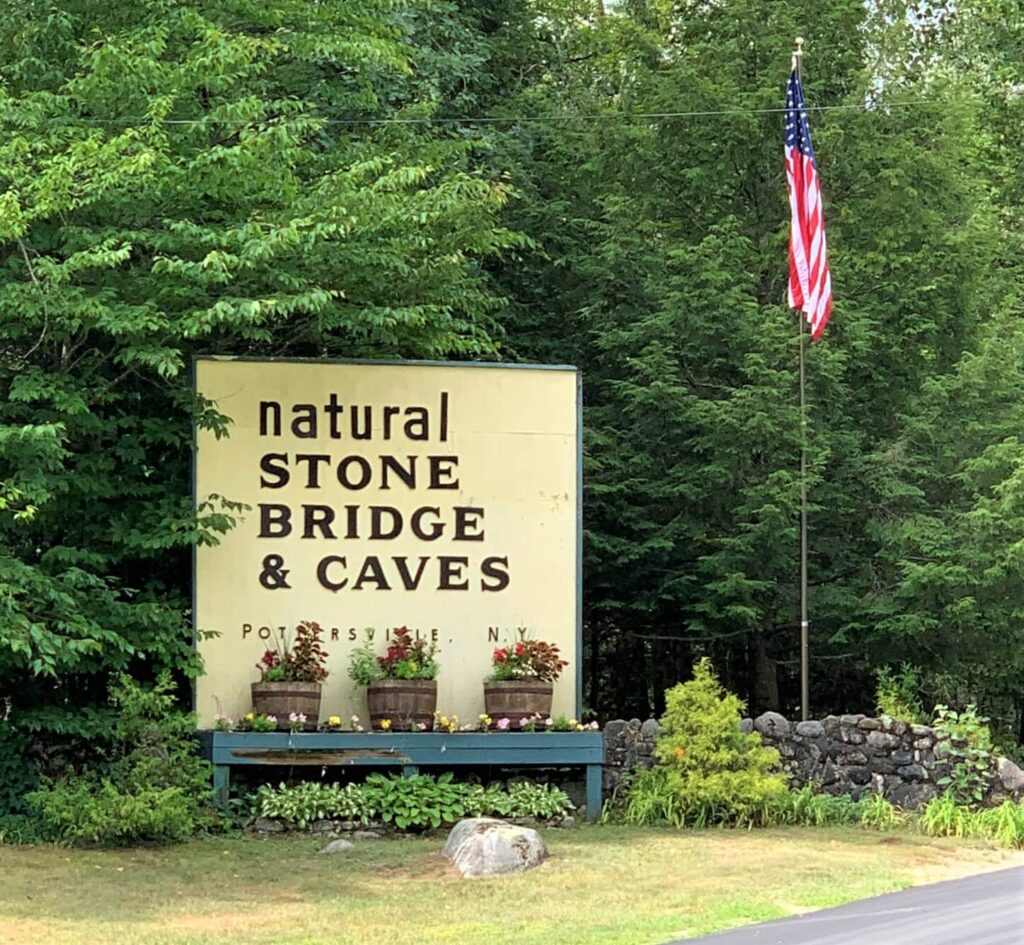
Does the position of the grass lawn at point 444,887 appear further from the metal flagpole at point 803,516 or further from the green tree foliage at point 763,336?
the green tree foliage at point 763,336

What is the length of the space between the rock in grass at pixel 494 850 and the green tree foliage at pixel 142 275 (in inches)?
127

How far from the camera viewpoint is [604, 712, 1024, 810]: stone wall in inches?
527

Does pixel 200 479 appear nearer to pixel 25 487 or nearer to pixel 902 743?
pixel 25 487

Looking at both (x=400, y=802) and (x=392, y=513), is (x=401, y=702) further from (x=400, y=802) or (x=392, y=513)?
Answer: (x=392, y=513)

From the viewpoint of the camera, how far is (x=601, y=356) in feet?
61.6

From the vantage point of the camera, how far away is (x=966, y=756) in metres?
13.2

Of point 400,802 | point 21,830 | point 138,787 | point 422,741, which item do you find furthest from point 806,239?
point 21,830

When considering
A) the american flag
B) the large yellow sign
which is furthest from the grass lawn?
the american flag

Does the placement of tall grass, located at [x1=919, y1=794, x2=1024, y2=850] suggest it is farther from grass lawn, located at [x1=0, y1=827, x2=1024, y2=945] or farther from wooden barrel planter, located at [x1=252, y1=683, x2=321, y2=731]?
wooden barrel planter, located at [x1=252, y1=683, x2=321, y2=731]

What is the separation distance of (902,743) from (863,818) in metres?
0.82

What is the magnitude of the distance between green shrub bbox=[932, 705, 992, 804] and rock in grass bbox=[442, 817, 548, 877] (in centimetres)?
402

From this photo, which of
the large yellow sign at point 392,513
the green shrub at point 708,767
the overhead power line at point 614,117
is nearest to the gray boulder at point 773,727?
the green shrub at point 708,767

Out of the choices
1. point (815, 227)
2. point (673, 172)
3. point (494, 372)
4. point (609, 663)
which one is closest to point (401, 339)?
point (494, 372)

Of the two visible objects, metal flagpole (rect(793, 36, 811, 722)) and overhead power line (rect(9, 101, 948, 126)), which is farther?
overhead power line (rect(9, 101, 948, 126))
